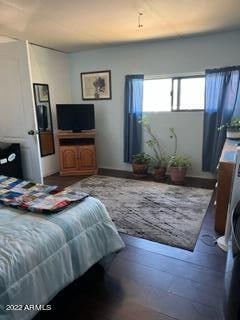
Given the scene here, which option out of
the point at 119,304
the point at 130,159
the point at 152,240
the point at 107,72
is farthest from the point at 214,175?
the point at 119,304

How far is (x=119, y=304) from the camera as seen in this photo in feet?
5.35

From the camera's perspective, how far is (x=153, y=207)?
3.15 meters

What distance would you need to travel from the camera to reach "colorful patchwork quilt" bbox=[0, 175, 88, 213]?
156 centimetres

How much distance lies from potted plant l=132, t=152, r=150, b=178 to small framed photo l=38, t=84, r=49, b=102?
2.07 metres

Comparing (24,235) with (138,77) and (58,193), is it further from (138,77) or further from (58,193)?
(138,77)

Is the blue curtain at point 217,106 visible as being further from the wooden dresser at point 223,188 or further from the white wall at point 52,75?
the white wall at point 52,75

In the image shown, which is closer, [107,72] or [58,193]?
[58,193]

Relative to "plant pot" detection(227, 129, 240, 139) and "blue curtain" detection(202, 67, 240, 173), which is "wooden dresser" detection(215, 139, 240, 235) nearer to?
"plant pot" detection(227, 129, 240, 139)

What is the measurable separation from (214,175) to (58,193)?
3.25 meters

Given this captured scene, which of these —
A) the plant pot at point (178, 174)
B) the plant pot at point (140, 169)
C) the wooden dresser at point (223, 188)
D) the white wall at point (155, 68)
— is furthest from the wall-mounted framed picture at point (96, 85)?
the wooden dresser at point (223, 188)

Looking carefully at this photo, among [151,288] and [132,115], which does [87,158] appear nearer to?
[132,115]

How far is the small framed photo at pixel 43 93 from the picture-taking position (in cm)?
436

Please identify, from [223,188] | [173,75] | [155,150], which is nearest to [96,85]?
[173,75]

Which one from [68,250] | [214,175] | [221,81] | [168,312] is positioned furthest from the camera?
[214,175]
